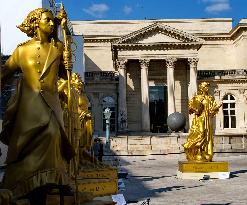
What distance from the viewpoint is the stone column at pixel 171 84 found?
47.2 metres

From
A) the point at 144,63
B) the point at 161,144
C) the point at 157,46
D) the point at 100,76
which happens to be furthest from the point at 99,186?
the point at 100,76

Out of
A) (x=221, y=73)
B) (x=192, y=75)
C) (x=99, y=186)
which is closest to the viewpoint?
(x=99, y=186)

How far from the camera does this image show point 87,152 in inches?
361

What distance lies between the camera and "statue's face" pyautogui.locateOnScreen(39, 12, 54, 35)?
4.59 metres

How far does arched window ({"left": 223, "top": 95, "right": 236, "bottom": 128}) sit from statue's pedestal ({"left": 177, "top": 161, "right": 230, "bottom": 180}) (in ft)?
113

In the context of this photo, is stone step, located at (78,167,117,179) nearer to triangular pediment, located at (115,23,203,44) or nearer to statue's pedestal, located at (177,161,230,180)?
statue's pedestal, located at (177,161,230,180)

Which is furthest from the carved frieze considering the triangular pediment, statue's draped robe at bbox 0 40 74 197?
statue's draped robe at bbox 0 40 74 197

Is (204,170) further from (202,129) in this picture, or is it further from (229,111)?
(229,111)

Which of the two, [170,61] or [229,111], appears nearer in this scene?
[170,61]

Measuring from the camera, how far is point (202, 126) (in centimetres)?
1548

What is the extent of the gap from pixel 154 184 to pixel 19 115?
10.5 metres

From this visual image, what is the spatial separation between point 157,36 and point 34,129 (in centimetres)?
4439

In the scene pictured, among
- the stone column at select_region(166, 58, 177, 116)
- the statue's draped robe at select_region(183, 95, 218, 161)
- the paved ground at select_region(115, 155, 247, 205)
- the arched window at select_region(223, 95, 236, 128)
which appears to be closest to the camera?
the paved ground at select_region(115, 155, 247, 205)

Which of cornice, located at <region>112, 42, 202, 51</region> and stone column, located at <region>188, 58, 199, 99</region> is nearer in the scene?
cornice, located at <region>112, 42, 202, 51</region>
